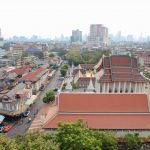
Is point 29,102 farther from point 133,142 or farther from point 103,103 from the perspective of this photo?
point 133,142

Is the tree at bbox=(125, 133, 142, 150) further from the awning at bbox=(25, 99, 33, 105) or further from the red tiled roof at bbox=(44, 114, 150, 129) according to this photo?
the awning at bbox=(25, 99, 33, 105)

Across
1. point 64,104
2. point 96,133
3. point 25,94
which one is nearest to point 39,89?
point 25,94

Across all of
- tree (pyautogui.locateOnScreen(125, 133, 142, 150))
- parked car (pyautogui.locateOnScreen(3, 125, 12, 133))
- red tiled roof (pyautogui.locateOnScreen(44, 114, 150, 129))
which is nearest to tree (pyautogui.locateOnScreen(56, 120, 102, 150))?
tree (pyautogui.locateOnScreen(125, 133, 142, 150))

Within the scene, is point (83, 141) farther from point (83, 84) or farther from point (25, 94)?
point (83, 84)

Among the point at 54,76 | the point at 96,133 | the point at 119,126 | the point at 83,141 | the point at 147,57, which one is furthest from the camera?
the point at 147,57

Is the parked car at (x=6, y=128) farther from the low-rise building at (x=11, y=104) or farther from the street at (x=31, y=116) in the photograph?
the low-rise building at (x=11, y=104)

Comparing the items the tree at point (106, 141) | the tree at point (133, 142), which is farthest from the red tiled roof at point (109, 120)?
the tree at point (106, 141)
